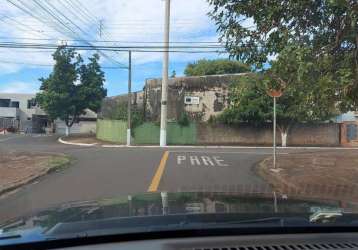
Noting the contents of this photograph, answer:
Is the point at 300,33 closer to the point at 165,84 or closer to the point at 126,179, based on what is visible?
the point at 126,179

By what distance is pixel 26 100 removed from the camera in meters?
91.6

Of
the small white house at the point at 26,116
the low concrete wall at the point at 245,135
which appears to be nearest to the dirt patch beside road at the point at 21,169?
the low concrete wall at the point at 245,135

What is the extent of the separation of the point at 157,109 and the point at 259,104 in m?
9.82

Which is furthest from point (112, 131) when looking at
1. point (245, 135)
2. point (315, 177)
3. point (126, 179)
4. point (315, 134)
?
point (315, 177)

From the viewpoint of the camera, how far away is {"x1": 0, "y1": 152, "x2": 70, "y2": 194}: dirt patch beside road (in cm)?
1709

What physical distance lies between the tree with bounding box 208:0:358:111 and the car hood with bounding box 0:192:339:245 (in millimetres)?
6633

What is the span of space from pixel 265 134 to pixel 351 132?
20.4 feet

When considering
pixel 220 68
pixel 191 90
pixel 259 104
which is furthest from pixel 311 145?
pixel 220 68

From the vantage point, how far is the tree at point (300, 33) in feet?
36.8

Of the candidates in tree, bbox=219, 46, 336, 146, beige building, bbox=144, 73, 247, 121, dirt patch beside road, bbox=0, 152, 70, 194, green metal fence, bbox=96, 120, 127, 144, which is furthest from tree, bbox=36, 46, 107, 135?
tree, bbox=219, 46, 336, 146

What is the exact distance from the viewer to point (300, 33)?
11688 mm

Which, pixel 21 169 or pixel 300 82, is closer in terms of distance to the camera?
pixel 300 82

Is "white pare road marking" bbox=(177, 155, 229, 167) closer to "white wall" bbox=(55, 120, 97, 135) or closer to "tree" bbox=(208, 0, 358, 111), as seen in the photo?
"tree" bbox=(208, 0, 358, 111)

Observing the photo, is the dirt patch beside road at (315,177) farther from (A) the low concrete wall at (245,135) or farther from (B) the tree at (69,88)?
(B) the tree at (69,88)
